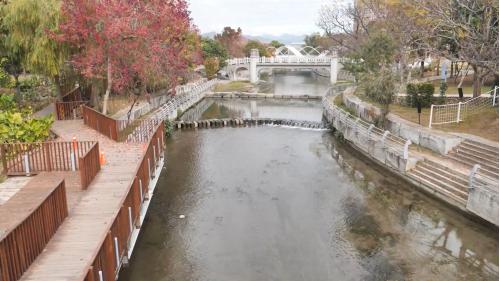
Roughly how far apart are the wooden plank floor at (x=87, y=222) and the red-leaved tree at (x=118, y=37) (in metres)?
5.98

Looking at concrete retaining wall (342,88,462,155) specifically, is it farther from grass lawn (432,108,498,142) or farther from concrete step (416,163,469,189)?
concrete step (416,163,469,189)

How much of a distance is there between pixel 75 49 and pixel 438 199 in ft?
65.3

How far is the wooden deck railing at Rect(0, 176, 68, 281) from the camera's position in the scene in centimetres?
887

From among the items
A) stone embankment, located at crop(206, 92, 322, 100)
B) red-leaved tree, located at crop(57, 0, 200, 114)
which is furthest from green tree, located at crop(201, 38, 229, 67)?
red-leaved tree, located at crop(57, 0, 200, 114)

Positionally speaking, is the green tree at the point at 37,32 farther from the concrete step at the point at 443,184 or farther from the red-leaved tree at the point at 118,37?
the concrete step at the point at 443,184

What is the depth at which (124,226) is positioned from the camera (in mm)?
11555

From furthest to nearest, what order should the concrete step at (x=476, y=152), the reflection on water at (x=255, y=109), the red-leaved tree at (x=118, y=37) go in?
the reflection on water at (x=255, y=109)
the red-leaved tree at (x=118, y=37)
the concrete step at (x=476, y=152)

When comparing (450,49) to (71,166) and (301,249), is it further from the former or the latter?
(71,166)

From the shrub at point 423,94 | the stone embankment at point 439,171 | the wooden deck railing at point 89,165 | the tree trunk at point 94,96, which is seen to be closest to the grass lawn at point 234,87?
the tree trunk at point 94,96

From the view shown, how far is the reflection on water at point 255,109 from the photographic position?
3930 cm

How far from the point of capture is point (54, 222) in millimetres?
11219

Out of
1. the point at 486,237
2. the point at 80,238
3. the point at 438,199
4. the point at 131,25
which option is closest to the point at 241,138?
the point at 131,25

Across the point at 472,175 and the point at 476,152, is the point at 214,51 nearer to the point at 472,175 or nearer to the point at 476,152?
the point at 476,152

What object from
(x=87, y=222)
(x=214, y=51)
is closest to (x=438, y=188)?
(x=87, y=222)
